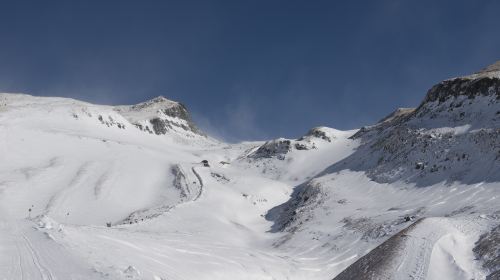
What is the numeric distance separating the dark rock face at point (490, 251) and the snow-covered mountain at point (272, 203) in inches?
3.2

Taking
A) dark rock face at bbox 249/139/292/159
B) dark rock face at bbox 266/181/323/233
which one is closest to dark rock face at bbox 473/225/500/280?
dark rock face at bbox 266/181/323/233

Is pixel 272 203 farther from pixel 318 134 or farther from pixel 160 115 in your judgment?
pixel 160 115

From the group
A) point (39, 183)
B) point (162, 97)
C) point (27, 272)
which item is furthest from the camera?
point (162, 97)

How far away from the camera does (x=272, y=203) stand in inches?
1988

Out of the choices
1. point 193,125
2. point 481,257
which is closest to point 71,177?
point 481,257

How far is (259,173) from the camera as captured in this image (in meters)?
64.6

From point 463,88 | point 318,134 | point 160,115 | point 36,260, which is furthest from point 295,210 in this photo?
point 160,115

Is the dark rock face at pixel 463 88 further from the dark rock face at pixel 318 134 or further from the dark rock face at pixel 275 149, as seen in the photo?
the dark rock face at pixel 275 149

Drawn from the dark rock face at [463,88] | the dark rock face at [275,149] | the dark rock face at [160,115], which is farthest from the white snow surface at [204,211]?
the dark rock face at [160,115]

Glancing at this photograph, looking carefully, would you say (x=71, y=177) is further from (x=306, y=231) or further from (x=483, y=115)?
(x=483, y=115)

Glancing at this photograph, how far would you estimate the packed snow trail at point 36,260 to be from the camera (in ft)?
49.0

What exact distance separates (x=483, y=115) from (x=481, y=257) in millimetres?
26977

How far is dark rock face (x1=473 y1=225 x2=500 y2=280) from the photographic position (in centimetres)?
1742

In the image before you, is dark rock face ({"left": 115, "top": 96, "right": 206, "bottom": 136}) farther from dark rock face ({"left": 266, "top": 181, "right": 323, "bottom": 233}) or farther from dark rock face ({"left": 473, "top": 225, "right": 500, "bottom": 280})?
dark rock face ({"left": 473, "top": 225, "right": 500, "bottom": 280})
